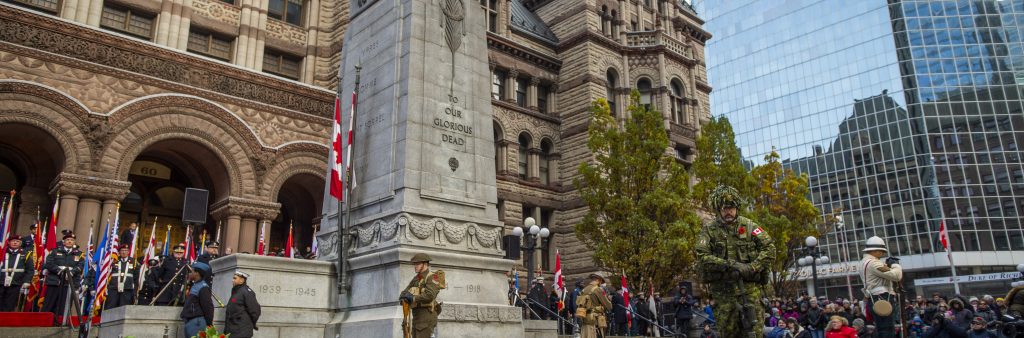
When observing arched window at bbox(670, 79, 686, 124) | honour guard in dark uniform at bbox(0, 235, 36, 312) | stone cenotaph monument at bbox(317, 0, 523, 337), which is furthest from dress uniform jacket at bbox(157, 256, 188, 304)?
arched window at bbox(670, 79, 686, 124)

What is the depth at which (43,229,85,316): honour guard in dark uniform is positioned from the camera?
14484mm

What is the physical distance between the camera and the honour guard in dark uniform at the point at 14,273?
14656mm

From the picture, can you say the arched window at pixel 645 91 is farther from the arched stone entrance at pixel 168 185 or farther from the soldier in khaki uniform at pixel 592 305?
the soldier in khaki uniform at pixel 592 305

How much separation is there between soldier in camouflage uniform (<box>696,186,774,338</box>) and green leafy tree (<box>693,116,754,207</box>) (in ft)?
66.9

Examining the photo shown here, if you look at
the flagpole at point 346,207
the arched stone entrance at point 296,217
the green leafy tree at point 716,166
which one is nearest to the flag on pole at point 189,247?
the flagpole at point 346,207

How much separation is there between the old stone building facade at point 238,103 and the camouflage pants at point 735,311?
9.00 m

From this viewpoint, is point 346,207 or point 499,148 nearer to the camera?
point 346,207

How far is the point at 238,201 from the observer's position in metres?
23.6

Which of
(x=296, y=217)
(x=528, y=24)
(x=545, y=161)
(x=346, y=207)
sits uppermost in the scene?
(x=528, y=24)

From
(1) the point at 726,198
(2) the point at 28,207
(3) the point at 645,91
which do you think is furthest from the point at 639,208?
(2) the point at 28,207

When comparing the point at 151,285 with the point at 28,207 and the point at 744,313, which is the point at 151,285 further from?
the point at 744,313

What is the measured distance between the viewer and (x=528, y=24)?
37625 millimetres

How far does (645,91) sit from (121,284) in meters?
27.4

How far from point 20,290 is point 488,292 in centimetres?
1023
